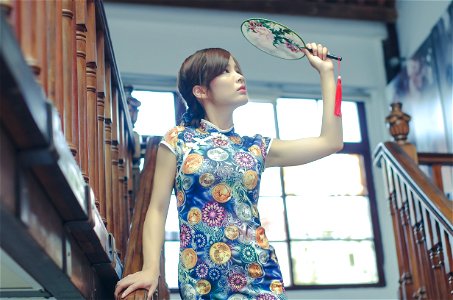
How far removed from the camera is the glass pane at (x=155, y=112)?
8.03 m

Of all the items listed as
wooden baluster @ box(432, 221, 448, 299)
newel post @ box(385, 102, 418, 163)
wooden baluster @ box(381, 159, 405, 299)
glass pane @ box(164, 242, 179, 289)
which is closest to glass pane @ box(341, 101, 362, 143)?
glass pane @ box(164, 242, 179, 289)

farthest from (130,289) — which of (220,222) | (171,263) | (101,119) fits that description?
(171,263)

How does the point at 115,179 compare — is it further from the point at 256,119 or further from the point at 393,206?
the point at 256,119

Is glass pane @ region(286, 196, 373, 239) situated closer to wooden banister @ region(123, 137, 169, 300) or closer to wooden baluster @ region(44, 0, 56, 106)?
wooden banister @ region(123, 137, 169, 300)

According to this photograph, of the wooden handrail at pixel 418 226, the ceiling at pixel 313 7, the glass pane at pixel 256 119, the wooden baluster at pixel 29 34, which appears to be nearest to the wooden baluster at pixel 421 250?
the wooden handrail at pixel 418 226

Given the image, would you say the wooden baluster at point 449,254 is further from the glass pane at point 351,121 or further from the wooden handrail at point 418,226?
the glass pane at point 351,121

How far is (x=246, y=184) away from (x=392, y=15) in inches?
244

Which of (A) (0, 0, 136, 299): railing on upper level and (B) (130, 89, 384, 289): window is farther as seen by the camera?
(B) (130, 89, 384, 289): window

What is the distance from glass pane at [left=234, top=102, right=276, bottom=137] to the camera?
829 centimetres

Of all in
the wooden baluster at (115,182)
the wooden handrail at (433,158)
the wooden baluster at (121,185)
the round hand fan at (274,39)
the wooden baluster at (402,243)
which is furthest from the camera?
the wooden handrail at (433,158)

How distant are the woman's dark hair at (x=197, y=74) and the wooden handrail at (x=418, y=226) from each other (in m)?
1.55

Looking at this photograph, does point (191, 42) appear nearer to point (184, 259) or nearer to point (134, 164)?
point (134, 164)

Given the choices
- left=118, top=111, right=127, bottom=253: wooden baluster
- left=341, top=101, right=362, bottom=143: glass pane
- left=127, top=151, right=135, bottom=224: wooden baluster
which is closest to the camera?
left=118, top=111, right=127, bottom=253: wooden baluster

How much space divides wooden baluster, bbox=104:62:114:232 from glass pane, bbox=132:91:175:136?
14.0 feet
